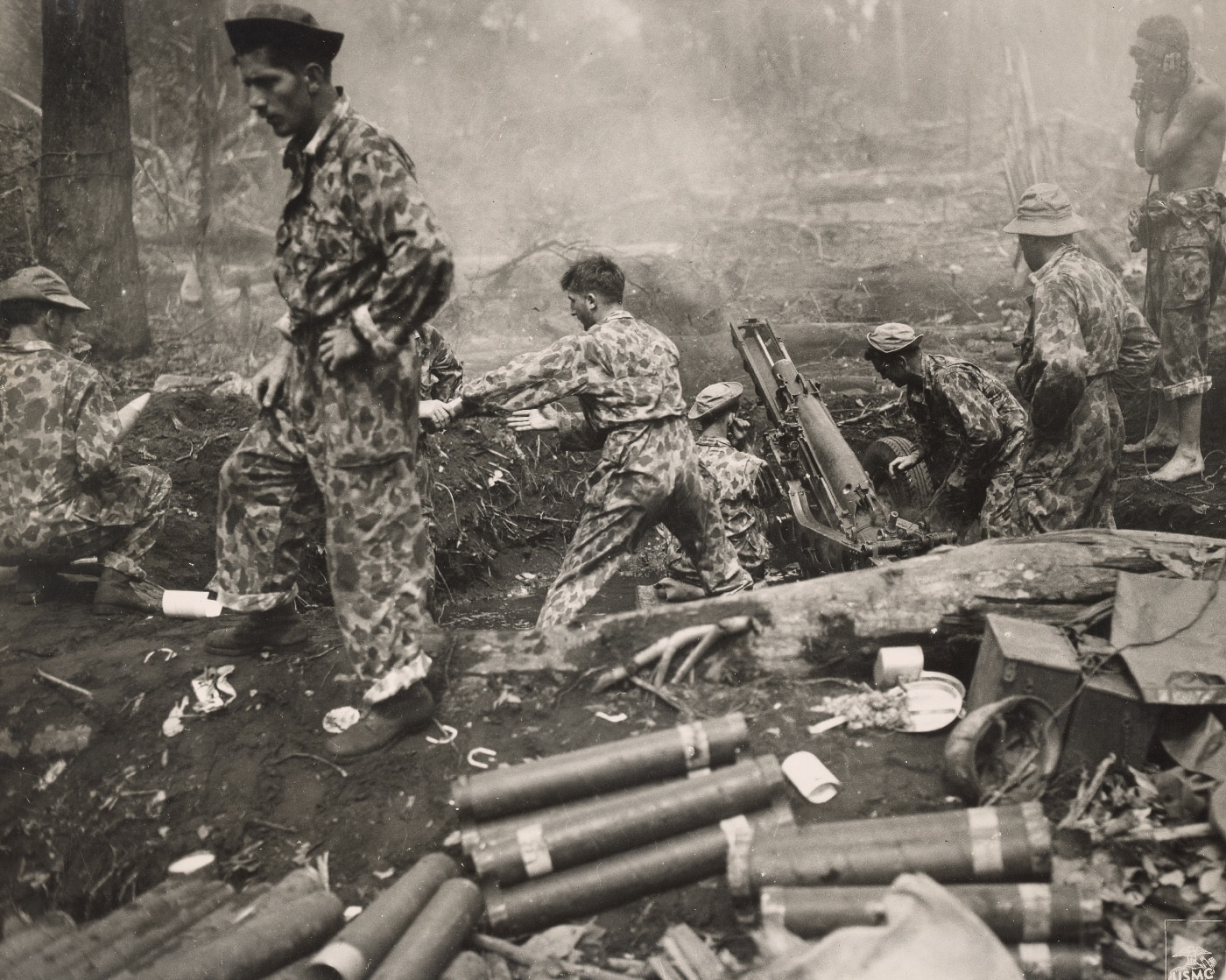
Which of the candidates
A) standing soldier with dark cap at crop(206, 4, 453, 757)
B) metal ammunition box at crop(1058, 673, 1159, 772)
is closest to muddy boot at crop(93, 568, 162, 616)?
standing soldier with dark cap at crop(206, 4, 453, 757)

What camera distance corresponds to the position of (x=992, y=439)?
5227 millimetres

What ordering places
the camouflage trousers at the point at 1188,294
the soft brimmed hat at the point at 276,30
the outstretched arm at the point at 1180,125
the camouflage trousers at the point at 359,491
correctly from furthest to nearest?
1. the outstretched arm at the point at 1180,125
2. the camouflage trousers at the point at 1188,294
3. the camouflage trousers at the point at 359,491
4. the soft brimmed hat at the point at 276,30

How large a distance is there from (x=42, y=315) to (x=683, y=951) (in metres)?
3.93

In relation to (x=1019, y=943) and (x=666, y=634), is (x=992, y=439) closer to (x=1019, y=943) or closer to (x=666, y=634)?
(x=666, y=634)

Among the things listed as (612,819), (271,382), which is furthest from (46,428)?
(612,819)

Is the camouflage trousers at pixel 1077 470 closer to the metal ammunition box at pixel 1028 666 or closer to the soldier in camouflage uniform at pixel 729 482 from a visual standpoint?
the soldier in camouflage uniform at pixel 729 482

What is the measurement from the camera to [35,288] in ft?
13.8

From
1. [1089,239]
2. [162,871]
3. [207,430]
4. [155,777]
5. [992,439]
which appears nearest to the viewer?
[162,871]

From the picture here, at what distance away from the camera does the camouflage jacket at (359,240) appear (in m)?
2.81

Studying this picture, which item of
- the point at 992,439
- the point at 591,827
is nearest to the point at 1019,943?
the point at 591,827

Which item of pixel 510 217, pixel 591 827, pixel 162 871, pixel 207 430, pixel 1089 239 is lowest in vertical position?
pixel 162 871

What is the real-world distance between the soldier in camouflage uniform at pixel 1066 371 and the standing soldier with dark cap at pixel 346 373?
316 centimetres

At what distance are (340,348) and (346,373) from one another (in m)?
0.14

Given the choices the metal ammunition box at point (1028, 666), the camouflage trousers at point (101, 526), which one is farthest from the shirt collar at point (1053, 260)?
the camouflage trousers at point (101, 526)
